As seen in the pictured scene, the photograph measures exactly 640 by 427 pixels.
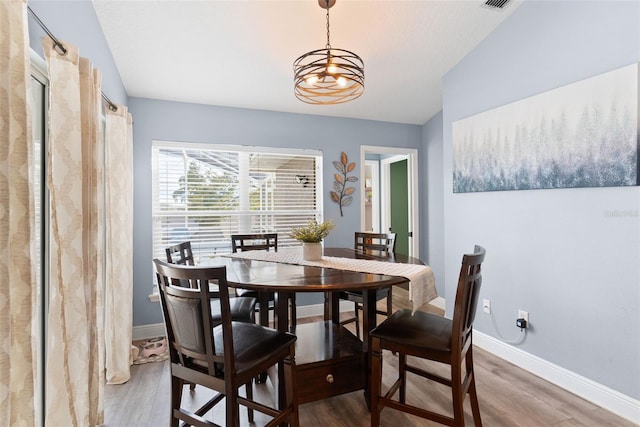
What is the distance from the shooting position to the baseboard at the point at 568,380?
2.03m

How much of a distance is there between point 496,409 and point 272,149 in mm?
3081

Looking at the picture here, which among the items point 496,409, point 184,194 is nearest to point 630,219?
point 496,409

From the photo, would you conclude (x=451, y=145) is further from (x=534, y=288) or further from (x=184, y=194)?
(x=184, y=194)

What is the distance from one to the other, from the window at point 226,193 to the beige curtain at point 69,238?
173 centimetres

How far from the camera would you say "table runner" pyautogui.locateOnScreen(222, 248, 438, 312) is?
5.90 ft

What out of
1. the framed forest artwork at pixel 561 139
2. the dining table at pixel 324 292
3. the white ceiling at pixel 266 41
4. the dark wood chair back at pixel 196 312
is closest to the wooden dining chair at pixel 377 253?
the dining table at pixel 324 292

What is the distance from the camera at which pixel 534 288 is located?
2613 mm

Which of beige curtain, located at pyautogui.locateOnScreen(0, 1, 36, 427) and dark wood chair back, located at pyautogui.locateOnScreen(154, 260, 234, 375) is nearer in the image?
beige curtain, located at pyautogui.locateOnScreen(0, 1, 36, 427)

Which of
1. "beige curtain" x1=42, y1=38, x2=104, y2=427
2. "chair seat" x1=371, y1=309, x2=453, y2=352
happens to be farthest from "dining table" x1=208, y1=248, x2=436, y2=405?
"beige curtain" x1=42, y1=38, x2=104, y2=427

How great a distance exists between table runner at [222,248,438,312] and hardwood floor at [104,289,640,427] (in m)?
0.78

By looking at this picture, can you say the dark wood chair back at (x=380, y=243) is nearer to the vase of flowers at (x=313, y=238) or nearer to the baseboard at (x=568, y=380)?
the vase of flowers at (x=313, y=238)

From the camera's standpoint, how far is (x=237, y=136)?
3666 millimetres

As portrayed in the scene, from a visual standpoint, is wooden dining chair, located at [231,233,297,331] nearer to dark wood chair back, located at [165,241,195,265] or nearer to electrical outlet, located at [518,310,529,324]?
dark wood chair back, located at [165,241,195,265]

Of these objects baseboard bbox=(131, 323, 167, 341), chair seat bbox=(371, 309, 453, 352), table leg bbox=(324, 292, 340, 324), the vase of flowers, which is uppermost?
the vase of flowers
